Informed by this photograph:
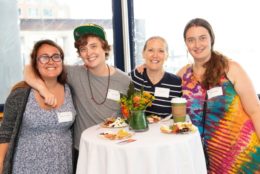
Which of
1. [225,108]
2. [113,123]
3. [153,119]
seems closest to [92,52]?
[113,123]

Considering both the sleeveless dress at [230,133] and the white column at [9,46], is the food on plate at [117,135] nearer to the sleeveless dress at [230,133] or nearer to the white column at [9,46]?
the sleeveless dress at [230,133]

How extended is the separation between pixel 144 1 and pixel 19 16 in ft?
5.16

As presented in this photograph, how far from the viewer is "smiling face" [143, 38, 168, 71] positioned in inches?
92.0

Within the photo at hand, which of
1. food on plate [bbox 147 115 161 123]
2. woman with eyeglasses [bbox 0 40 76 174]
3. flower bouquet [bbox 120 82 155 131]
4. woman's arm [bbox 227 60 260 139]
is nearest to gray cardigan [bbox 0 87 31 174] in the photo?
woman with eyeglasses [bbox 0 40 76 174]

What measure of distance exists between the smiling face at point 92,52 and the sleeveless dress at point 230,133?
82 centimetres

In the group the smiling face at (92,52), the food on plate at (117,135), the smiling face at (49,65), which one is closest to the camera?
the food on plate at (117,135)

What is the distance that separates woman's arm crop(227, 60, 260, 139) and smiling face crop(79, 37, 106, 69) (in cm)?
100

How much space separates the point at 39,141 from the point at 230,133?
1412 mm

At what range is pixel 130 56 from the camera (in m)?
3.94

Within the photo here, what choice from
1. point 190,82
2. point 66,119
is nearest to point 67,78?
point 66,119

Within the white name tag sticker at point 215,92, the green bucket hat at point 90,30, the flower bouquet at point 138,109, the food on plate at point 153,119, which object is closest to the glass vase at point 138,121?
the flower bouquet at point 138,109

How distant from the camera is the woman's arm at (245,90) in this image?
2.22 meters

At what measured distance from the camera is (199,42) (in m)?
2.28

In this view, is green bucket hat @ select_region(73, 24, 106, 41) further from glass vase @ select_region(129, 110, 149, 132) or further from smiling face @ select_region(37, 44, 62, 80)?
glass vase @ select_region(129, 110, 149, 132)
